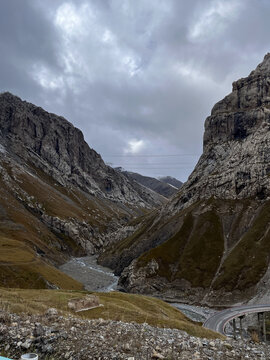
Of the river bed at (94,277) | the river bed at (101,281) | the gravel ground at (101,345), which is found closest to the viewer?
the gravel ground at (101,345)

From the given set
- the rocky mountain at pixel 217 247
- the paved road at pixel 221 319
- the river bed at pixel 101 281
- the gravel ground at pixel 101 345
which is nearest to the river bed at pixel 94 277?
the river bed at pixel 101 281

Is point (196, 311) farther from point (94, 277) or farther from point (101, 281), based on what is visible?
point (94, 277)

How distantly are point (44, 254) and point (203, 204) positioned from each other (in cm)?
10692

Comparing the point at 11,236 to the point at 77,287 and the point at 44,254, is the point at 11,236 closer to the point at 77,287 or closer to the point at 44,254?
the point at 44,254

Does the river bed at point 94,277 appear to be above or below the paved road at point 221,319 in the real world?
below

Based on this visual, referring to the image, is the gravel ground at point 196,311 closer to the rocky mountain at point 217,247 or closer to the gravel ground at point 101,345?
the rocky mountain at point 217,247

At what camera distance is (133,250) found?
194750 millimetres

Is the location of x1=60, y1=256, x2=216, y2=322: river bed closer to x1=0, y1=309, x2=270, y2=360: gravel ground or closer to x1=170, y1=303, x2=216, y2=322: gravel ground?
x1=170, y1=303, x2=216, y2=322: gravel ground

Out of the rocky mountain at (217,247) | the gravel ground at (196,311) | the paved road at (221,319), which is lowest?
the gravel ground at (196,311)

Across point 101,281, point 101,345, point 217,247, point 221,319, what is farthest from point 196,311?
point 101,345

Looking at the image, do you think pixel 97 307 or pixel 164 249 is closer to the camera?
pixel 97 307

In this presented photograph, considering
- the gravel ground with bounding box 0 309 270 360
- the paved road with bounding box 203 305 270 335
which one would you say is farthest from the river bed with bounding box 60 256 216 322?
the gravel ground with bounding box 0 309 270 360

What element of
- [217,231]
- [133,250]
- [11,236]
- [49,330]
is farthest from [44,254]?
[49,330]

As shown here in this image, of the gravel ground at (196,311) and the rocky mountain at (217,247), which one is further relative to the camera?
the rocky mountain at (217,247)
